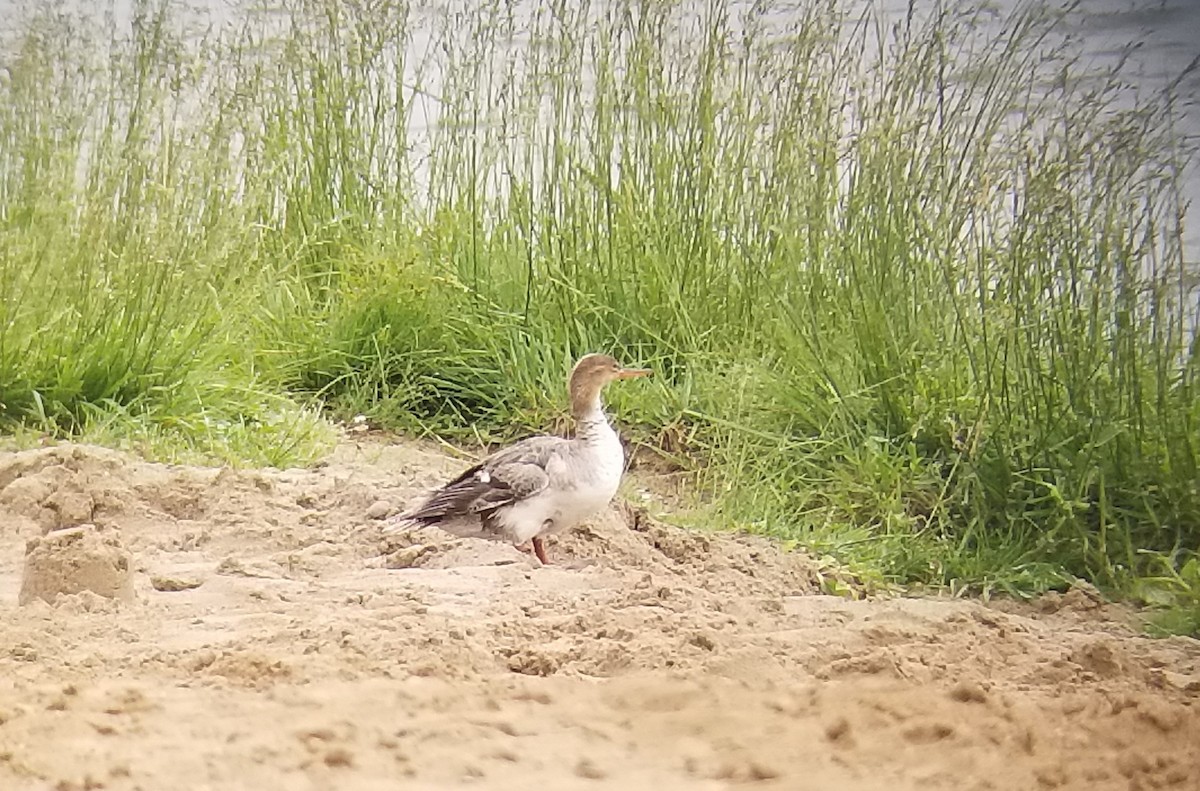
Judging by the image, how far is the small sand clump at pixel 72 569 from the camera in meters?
2.14

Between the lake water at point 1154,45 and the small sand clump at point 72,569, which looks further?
the lake water at point 1154,45

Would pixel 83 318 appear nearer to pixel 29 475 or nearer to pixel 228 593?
pixel 29 475

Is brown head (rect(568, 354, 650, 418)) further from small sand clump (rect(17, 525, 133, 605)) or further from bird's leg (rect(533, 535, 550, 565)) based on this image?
small sand clump (rect(17, 525, 133, 605))

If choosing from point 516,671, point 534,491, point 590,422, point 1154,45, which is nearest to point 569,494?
point 534,491

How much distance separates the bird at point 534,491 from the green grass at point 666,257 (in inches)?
15.9

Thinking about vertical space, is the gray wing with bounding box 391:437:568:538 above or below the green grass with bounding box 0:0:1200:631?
below

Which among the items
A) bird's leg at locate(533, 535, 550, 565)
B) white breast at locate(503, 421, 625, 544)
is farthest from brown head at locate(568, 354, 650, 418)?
bird's leg at locate(533, 535, 550, 565)

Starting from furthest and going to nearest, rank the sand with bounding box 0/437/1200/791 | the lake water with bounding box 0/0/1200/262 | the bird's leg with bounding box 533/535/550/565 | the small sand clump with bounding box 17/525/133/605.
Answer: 1. the bird's leg with bounding box 533/535/550/565
2. the lake water with bounding box 0/0/1200/262
3. the small sand clump with bounding box 17/525/133/605
4. the sand with bounding box 0/437/1200/791

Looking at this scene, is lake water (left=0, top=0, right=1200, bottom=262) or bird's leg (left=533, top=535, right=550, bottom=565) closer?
lake water (left=0, top=0, right=1200, bottom=262)

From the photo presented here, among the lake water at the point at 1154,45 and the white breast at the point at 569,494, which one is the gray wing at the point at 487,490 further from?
the lake water at the point at 1154,45

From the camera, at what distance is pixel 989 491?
2.74 meters

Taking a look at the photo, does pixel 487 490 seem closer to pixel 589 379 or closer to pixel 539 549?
pixel 539 549

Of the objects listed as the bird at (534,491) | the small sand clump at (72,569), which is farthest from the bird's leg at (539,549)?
the small sand clump at (72,569)

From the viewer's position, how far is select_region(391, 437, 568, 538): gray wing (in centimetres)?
262
